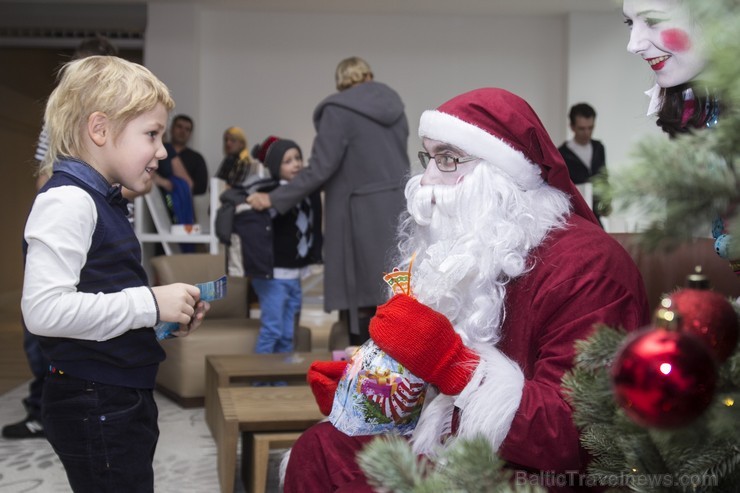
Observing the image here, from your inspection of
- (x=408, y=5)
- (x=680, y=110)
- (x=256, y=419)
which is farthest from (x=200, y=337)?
(x=408, y=5)

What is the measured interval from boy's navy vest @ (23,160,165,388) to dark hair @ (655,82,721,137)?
0.98 m

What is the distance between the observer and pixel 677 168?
0.53 meters

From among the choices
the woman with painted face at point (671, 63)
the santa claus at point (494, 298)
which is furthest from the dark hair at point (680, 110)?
the santa claus at point (494, 298)

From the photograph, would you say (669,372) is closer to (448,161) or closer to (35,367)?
(448,161)

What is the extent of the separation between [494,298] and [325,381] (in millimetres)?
365

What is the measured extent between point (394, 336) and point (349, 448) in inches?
14.7

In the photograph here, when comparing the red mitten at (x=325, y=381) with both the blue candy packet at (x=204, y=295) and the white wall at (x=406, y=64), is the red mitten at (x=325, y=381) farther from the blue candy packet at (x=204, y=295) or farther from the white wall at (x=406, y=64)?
the white wall at (x=406, y=64)

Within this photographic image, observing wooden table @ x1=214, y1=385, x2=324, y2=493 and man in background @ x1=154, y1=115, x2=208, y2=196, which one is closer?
wooden table @ x1=214, y1=385, x2=324, y2=493

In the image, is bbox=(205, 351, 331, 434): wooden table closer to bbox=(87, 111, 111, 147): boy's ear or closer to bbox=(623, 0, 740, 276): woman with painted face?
bbox=(87, 111, 111, 147): boy's ear

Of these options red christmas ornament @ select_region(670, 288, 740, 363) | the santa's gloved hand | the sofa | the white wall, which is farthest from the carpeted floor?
the white wall

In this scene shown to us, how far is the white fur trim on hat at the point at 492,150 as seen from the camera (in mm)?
1541

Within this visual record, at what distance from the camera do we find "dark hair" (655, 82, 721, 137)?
122 cm

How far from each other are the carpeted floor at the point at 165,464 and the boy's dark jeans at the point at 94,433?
4.10ft

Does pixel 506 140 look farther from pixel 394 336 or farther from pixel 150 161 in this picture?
pixel 150 161
